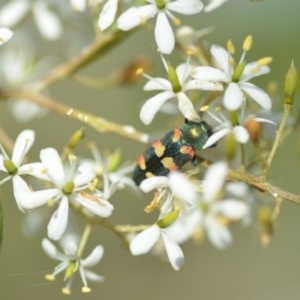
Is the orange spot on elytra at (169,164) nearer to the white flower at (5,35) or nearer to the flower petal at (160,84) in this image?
the flower petal at (160,84)

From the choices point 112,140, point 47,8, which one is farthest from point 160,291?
point 47,8

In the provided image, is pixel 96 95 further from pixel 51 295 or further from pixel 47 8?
pixel 47 8

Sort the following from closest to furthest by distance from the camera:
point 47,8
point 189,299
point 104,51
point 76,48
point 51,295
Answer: point 104,51, point 47,8, point 76,48, point 51,295, point 189,299

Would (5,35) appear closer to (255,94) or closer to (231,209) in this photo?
(255,94)

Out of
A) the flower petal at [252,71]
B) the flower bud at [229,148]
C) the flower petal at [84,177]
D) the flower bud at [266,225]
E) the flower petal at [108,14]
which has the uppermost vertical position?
the flower petal at [108,14]

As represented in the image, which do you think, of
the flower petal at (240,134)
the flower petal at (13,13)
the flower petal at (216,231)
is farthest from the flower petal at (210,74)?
the flower petal at (13,13)

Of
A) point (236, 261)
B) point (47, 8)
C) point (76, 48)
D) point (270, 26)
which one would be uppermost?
point (47, 8)

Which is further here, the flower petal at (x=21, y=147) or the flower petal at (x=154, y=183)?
the flower petal at (x=21, y=147)
